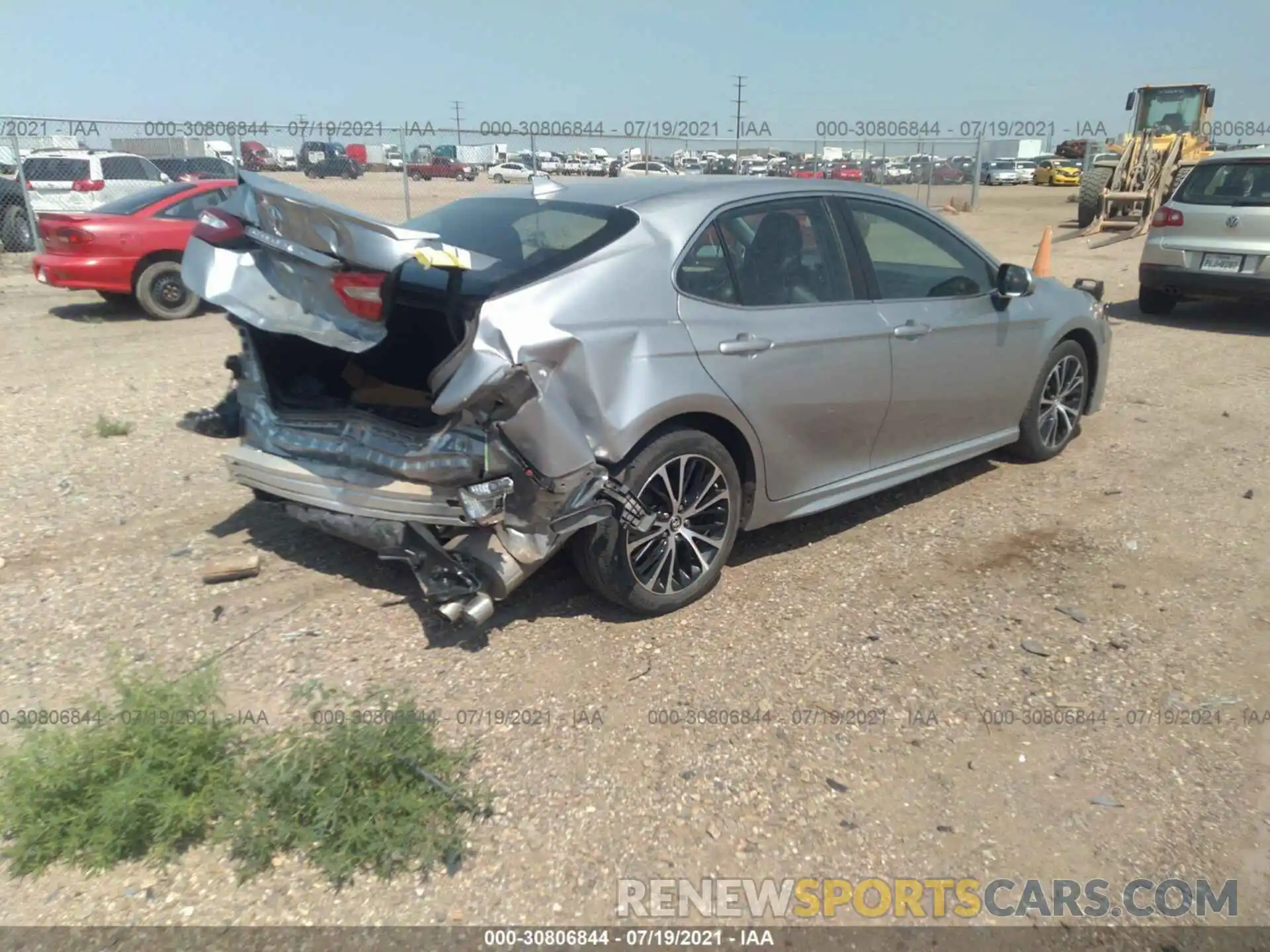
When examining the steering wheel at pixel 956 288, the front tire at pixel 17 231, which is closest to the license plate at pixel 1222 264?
the steering wheel at pixel 956 288

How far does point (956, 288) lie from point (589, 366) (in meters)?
2.52

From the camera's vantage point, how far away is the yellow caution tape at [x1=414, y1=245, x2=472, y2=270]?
327 centimetres

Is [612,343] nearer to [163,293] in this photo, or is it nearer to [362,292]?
[362,292]

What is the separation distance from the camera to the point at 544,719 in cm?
337

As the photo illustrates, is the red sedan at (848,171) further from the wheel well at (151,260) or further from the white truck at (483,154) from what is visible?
the wheel well at (151,260)

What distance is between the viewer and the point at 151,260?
10.9 m

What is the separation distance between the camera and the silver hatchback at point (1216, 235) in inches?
374

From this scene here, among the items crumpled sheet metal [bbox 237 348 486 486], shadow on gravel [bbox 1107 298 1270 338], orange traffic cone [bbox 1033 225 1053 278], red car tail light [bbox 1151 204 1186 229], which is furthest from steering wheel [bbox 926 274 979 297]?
orange traffic cone [bbox 1033 225 1053 278]

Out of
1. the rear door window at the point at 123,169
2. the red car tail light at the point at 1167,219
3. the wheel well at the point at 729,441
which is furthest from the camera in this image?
the rear door window at the point at 123,169

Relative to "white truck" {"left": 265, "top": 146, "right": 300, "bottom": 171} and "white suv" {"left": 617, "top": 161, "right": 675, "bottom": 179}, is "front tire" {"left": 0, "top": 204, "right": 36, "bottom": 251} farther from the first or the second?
"white suv" {"left": 617, "top": 161, "right": 675, "bottom": 179}

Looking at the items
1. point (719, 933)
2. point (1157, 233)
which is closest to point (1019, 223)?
point (1157, 233)

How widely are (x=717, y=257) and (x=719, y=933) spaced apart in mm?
2678

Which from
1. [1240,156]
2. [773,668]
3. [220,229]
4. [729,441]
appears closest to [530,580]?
[729,441]

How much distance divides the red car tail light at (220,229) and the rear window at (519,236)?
684 mm
